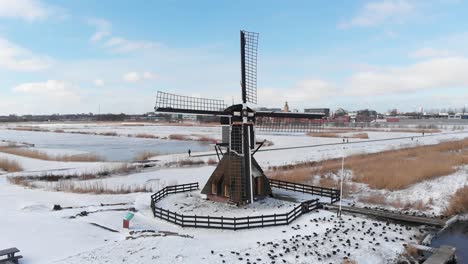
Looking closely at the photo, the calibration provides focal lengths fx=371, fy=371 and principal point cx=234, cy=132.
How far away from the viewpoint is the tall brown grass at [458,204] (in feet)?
64.4

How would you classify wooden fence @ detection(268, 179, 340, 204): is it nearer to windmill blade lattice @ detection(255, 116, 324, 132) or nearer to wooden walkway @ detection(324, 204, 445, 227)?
wooden walkway @ detection(324, 204, 445, 227)

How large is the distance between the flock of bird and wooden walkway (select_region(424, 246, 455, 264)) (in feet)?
4.08

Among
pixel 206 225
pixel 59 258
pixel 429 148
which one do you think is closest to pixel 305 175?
pixel 206 225

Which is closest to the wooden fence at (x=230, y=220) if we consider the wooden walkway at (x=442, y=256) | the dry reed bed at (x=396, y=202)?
the wooden walkway at (x=442, y=256)

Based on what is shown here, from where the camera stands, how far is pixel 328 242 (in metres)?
14.5

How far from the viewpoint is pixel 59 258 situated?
12781 mm

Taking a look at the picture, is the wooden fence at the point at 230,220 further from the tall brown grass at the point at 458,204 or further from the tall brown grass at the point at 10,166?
the tall brown grass at the point at 10,166

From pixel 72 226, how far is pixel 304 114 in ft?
43.0

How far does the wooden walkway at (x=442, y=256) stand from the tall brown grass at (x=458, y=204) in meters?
6.44

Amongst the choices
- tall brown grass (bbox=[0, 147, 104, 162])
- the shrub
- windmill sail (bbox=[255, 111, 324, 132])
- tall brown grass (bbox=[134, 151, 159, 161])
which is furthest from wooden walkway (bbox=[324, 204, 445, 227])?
tall brown grass (bbox=[0, 147, 104, 162])

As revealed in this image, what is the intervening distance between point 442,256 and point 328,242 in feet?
13.2

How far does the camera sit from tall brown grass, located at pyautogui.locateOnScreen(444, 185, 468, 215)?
64.4 ft

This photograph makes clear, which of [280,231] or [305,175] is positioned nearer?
[280,231]

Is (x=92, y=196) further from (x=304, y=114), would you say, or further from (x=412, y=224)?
(x=412, y=224)
